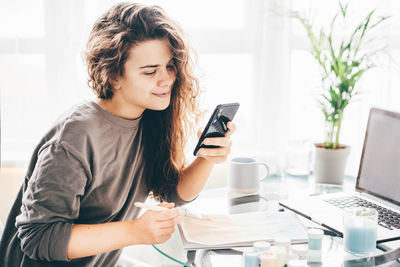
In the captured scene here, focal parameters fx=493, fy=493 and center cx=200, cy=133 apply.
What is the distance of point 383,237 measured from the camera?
4.05 feet

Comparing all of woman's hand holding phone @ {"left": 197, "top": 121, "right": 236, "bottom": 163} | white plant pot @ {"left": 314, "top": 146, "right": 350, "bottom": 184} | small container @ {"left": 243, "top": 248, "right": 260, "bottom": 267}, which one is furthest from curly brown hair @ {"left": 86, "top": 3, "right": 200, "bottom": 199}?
white plant pot @ {"left": 314, "top": 146, "right": 350, "bottom": 184}

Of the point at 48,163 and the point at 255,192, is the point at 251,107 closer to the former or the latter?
the point at 255,192

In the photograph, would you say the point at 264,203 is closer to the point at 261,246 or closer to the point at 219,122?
the point at 219,122

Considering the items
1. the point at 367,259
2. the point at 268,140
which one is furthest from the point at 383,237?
the point at 268,140

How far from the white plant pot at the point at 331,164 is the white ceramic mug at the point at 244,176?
0.36 metres

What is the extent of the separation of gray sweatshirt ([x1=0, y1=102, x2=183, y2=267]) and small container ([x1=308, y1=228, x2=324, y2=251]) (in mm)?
519

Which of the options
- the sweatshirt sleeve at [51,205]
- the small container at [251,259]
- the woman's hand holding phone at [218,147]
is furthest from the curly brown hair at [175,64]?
the small container at [251,259]

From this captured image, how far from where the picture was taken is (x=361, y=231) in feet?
3.78

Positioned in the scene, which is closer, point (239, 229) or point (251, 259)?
point (251, 259)

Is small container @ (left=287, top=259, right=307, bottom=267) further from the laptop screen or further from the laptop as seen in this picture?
the laptop screen

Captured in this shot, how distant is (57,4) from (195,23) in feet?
1.96

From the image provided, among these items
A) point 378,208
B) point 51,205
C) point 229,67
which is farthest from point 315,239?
point 229,67

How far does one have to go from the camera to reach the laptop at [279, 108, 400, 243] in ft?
4.53

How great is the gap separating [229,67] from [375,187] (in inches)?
37.8
